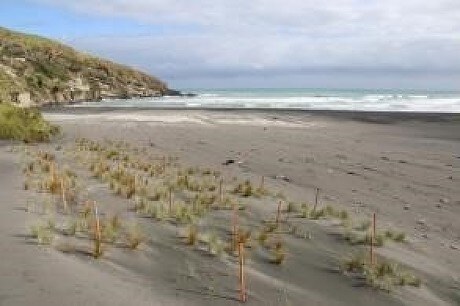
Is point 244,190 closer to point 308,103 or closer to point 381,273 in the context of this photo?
point 381,273

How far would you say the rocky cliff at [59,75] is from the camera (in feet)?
246

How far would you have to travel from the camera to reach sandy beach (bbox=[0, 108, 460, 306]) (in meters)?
8.13

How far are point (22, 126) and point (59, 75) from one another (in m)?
61.8

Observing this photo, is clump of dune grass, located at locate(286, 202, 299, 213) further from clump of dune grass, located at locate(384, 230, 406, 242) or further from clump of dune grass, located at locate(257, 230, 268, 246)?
clump of dune grass, located at locate(257, 230, 268, 246)

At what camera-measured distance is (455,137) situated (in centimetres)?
3238

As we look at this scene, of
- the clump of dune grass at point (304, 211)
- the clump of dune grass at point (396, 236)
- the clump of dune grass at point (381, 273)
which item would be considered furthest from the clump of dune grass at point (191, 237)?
the clump of dune grass at point (396, 236)

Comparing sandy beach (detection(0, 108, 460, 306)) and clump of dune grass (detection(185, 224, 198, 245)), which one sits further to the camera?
clump of dune grass (detection(185, 224, 198, 245))

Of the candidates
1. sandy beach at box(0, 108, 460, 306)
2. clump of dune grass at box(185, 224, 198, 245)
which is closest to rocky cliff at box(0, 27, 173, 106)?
sandy beach at box(0, 108, 460, 306)

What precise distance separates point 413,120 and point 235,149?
24319 millimetres

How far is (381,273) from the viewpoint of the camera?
918 cm

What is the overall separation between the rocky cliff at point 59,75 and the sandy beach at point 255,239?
44.6m

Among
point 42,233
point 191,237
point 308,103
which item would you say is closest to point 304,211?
point 191,237

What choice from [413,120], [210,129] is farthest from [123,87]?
[210,129]

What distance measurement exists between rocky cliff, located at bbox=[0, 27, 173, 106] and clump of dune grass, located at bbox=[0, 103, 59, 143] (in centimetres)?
3561
